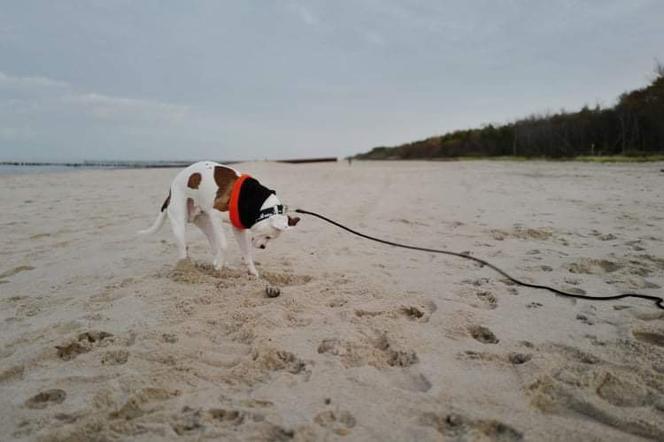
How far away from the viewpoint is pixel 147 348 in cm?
257

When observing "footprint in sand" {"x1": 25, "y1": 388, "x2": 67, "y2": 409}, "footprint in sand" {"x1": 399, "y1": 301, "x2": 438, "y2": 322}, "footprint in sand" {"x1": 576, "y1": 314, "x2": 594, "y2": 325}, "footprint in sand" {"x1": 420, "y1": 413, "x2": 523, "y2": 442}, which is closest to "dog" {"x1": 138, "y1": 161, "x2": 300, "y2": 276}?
"footprint in sand" {"x1": 399, "y1": 301, "x2": 438, "y2": 322}

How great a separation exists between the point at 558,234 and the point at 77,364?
608cm

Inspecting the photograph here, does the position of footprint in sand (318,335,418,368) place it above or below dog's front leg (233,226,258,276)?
below

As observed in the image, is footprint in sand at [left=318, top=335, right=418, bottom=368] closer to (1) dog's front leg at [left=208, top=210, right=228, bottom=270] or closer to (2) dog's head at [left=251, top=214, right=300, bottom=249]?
(2) dog's head at [left=251, top=214, right=300, bottom=249]

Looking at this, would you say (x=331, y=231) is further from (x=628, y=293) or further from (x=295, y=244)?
(x=628, y=293)

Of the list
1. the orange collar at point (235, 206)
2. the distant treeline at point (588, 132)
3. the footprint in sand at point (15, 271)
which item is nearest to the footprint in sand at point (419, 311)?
the orange collar at point (235, 206)

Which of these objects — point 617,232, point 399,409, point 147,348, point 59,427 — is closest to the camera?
point 59,427

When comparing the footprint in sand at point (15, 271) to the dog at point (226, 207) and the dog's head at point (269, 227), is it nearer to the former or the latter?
the dog at point (226, 207)

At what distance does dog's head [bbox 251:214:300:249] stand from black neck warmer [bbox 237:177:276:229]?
0.27ft

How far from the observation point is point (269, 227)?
3646 millimetres

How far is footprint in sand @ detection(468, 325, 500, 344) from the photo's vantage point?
271cm

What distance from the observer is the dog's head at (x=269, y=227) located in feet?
11.9

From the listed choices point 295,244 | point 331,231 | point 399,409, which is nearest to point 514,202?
point 331,231

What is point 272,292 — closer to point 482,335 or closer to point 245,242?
point 245,242
